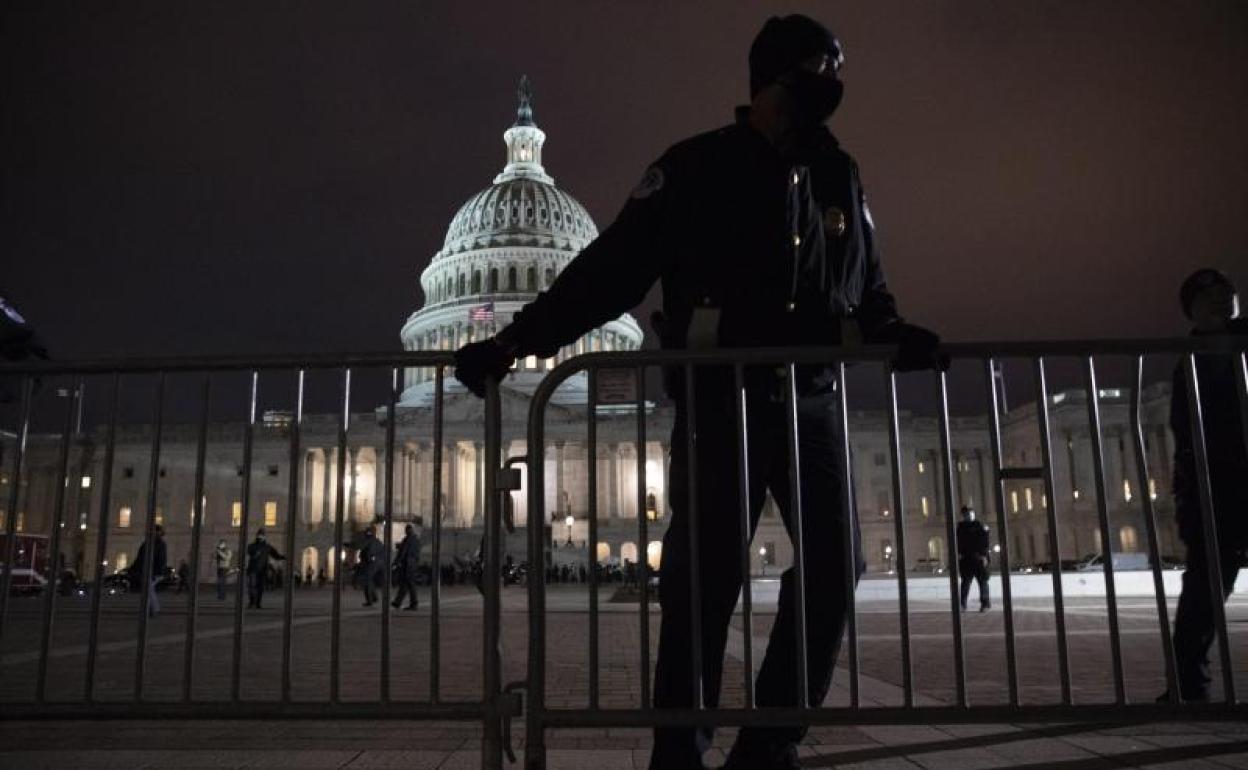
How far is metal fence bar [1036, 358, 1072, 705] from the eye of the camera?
A: 3754 mm

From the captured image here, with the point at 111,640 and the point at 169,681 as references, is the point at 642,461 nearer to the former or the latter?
the point at 169,681

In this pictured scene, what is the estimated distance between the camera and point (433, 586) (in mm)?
4133

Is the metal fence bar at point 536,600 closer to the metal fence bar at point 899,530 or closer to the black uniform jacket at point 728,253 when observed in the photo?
the black uniform jacket at point 728,253

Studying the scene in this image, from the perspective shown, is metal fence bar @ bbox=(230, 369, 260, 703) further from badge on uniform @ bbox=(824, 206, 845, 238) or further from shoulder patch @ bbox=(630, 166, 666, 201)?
badge on uniform @ bbox=(824, 206, 845, 238)

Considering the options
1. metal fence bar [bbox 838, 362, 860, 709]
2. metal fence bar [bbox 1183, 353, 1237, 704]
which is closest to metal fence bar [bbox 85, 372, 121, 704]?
metal fence bar [bbox 838, 362, 860, 709]

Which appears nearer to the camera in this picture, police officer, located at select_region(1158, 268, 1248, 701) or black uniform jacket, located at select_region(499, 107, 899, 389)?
black uniform jacket, located at select_region(499, 107, 899, 389)

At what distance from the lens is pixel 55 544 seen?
Result: 4.50 m

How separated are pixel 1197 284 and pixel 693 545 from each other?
13.7 feet

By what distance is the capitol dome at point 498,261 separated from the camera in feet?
279

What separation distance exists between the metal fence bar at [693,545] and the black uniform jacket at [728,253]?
257mm

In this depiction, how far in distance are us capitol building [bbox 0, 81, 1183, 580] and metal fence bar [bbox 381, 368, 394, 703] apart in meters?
0.26

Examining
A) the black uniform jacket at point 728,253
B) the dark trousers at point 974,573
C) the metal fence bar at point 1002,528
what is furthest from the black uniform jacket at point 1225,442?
the dark trousers at point 974,573

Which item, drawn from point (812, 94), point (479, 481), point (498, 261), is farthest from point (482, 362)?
point (498, 261)

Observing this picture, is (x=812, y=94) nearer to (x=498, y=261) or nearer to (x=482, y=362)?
(x=482, y=362)
